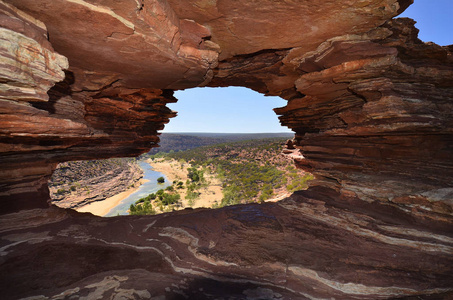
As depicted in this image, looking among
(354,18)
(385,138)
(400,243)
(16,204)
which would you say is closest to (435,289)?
(400,243)

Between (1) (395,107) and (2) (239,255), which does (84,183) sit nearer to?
(2) (239,255)

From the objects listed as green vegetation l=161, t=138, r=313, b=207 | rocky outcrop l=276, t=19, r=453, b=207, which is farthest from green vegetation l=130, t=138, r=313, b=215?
rocky outcrop l=276, t=19, r=453, b=207

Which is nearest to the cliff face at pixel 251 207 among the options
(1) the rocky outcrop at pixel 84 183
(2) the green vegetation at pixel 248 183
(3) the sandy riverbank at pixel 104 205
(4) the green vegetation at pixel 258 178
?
(4) the green vegetation at pixel 258 178

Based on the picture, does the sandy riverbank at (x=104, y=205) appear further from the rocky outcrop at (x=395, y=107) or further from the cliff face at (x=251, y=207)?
the rocky outcrop at (x=395, y=107)

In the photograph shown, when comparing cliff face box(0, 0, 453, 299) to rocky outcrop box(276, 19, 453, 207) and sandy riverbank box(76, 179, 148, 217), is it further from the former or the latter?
sandy riverbank box(76, 179, 148, 217)

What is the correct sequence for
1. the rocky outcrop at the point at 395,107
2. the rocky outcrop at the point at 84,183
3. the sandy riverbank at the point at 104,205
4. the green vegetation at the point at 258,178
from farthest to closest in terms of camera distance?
the rocky outcrop at the point at 84,183
the sandy riverbank at the point at 104,205
the green vegetation at the point at 258,178
the rocky outcrop at the point at 395,107

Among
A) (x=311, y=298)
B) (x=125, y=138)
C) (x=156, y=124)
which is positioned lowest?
(x=311, y=298)

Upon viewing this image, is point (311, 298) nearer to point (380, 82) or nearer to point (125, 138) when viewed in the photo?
point (380, 82)

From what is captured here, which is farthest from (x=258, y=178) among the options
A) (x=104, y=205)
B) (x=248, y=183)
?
(x=104, y=205)
